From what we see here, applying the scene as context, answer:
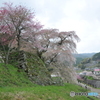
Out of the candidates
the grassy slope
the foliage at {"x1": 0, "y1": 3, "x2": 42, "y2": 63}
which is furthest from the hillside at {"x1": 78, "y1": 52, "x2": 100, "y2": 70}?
the grassy slope

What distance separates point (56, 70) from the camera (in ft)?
57.4

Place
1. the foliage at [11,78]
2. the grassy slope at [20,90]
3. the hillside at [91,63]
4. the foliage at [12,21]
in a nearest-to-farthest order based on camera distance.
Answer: the grassy slope at [20,90] < the foliage at [11,78] < the foliage at [12,21] < the hillside at [91,63]

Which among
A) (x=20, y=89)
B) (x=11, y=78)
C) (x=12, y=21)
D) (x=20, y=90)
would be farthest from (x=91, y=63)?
(x=20, y=90)

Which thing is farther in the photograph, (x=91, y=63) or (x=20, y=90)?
(x=91, y=63)

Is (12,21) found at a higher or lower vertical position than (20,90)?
higher

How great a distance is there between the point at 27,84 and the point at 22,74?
123 centimetres

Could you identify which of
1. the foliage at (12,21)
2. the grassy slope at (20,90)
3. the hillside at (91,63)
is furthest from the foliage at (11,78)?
the hillside at (91,63)

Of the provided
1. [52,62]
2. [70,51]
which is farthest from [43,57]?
[70,51]

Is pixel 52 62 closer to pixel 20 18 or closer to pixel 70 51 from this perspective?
pixel 70 51

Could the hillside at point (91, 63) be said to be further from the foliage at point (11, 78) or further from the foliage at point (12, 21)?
the foliage at point (11, 78)

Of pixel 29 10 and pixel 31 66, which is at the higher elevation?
pixel 29 10

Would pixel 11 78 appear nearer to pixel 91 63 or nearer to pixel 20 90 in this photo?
pixel 20 90

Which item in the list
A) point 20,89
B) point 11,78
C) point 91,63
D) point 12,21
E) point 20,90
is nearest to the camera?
point 20,90

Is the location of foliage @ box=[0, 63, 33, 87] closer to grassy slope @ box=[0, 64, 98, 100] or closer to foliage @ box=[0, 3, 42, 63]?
grassy slope @ box=[0, 64, 98, 100]
